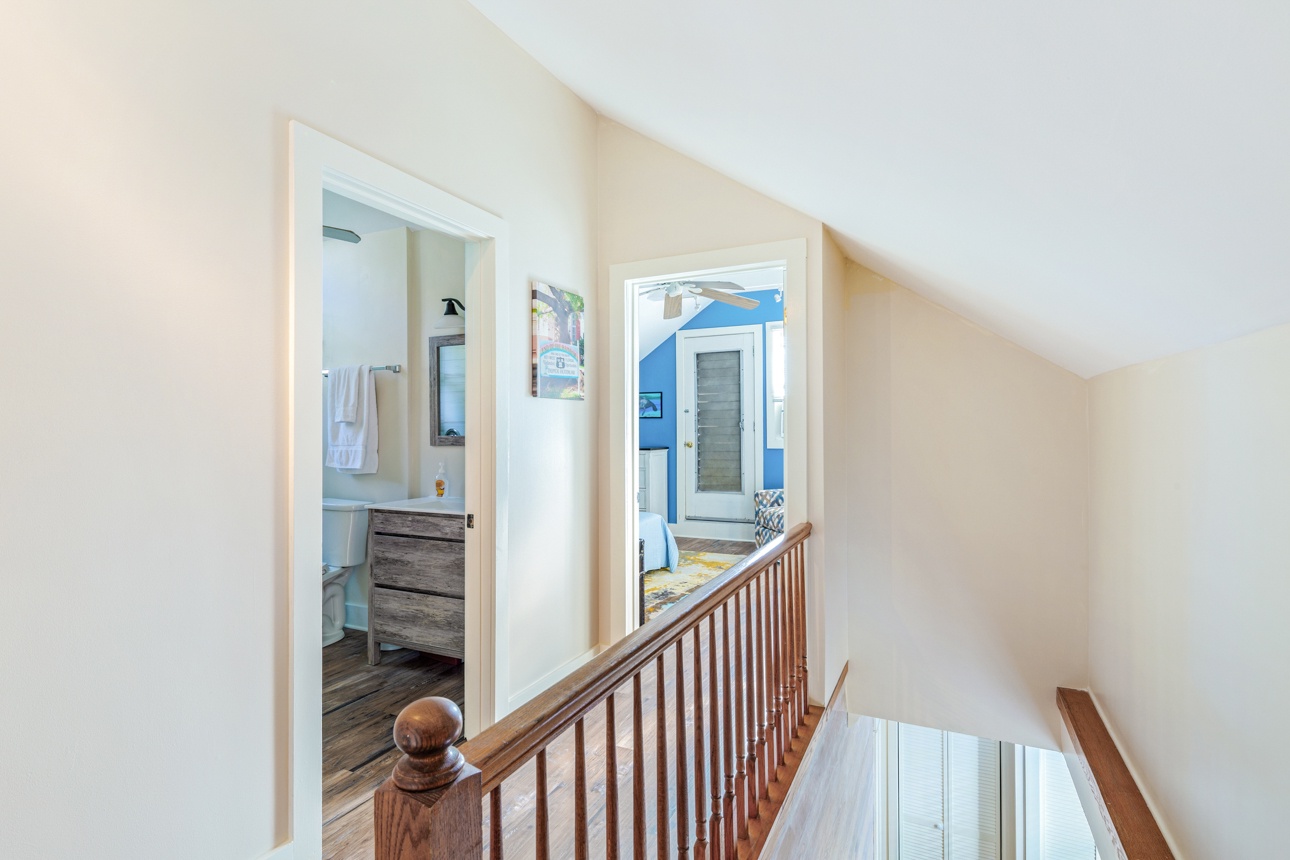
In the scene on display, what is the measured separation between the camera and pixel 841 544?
309 cm

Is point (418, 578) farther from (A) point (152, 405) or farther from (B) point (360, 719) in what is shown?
(A) point (152, 405)

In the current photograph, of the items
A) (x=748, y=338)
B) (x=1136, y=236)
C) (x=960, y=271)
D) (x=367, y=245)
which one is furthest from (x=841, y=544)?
(x=748, y=338)

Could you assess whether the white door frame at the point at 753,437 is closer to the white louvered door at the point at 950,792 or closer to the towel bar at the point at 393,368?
the white louvered door at the point at 950,792

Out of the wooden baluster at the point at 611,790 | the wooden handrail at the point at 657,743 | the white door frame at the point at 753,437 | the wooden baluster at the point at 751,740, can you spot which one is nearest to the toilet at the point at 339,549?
the wooden handrail at the point at 657,743

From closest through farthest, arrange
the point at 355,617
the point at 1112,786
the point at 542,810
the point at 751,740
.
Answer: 1. the point at 542,810
2. the point at 751,740
3. the point at 1112,786
4. the point at 355,617

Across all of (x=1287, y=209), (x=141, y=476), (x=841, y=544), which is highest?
(x=1287, y=209)

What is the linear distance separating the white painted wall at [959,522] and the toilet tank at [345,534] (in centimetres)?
272

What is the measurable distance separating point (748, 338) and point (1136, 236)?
5.50 m

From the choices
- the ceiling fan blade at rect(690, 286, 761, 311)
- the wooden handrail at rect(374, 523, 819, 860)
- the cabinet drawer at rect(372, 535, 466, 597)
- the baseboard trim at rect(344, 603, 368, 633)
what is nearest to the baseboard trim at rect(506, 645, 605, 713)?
the wooden handrail at rect(374, 523, 819, 860)

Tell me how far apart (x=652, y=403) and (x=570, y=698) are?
6.21m

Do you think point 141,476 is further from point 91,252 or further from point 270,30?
point 270,30

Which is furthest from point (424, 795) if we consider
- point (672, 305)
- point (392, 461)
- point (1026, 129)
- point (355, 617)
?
point (672, 305)

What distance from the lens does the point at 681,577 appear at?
514 centimetres

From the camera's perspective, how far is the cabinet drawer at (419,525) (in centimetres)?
287
